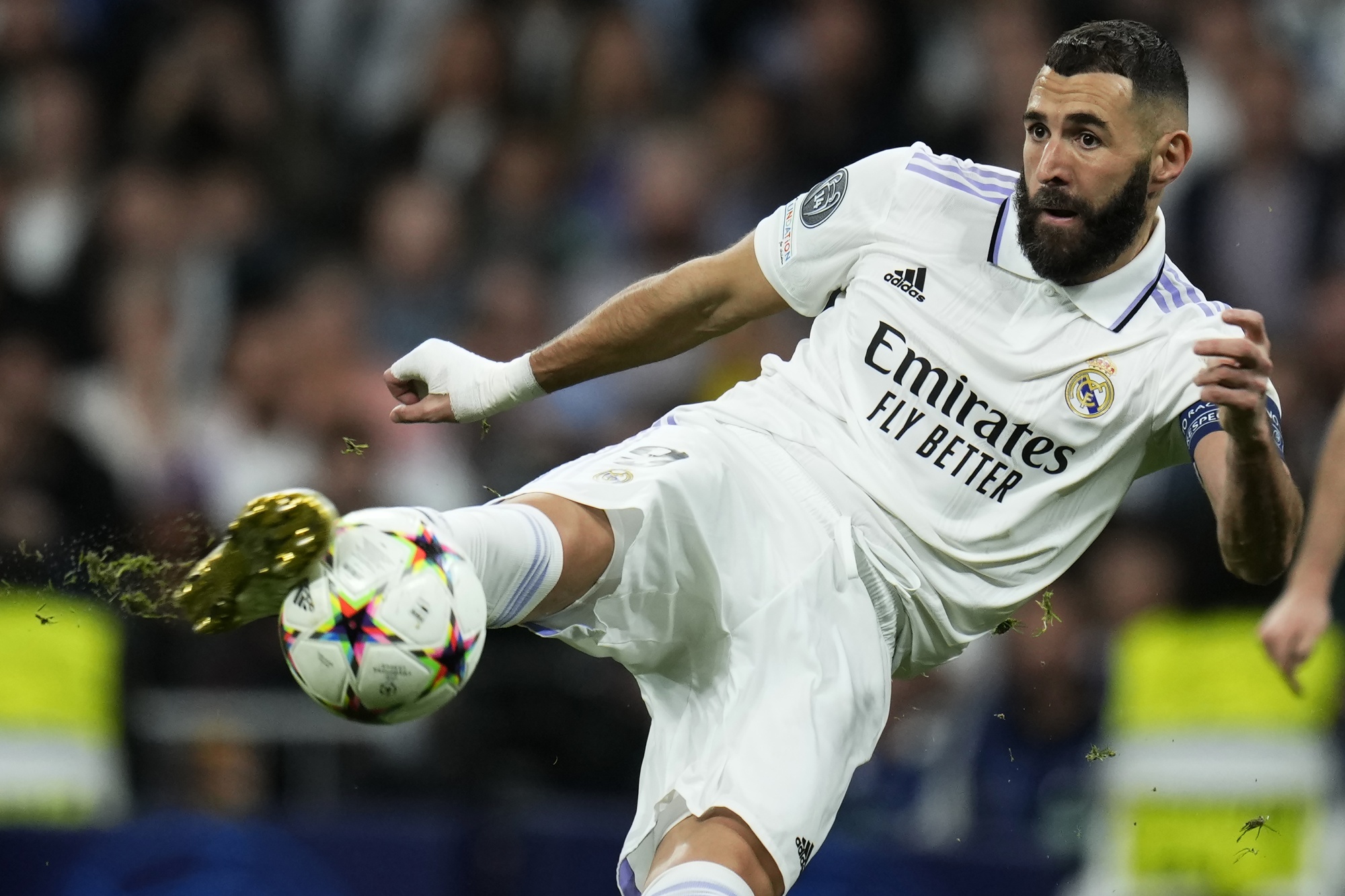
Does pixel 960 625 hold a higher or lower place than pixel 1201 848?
higher

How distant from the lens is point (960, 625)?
4.15 metres

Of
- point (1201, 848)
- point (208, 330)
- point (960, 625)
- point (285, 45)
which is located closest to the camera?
point (960, 625)

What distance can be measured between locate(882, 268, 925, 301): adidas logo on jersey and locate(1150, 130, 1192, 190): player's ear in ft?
1.67

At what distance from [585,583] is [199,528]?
3.92 feet

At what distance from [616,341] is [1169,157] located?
1232 mm

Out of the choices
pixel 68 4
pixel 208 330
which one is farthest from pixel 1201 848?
pixel 68 4

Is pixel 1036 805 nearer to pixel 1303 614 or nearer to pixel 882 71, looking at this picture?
pixel 1303 614

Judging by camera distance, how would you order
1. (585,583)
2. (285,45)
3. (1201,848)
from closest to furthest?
(585,583) → (1201,848) → (285,45)

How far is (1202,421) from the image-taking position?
12.6 feet

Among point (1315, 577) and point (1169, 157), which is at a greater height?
point (1169, 157)

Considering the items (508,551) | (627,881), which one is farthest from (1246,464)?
(627,881)

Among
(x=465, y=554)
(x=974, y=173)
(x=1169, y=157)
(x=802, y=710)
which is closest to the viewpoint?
(x=465, y=554)

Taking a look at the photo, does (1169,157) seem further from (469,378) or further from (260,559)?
(260,559)

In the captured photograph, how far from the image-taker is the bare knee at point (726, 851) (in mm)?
3637
